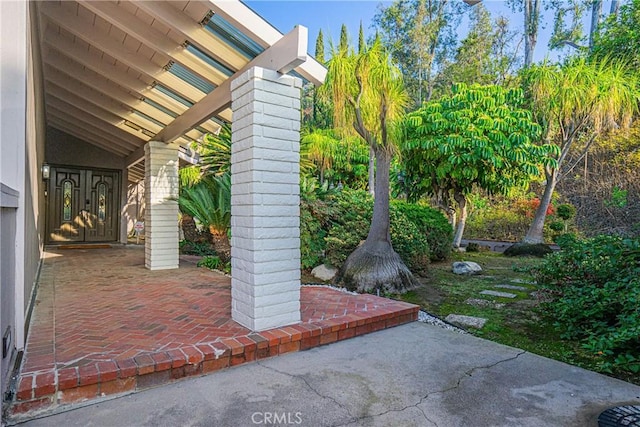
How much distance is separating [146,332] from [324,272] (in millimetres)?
3839

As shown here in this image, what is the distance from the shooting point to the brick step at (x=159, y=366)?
7.13 feet

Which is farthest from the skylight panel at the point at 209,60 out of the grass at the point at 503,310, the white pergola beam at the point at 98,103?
the grass at the point at 503,310

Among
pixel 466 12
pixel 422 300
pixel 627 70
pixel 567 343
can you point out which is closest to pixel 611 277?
pixel 567 343

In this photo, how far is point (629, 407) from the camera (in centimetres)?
231

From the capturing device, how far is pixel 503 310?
15.9 feet

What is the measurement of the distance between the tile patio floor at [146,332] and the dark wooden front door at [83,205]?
218 inches

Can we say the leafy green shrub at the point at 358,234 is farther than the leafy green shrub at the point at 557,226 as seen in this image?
No

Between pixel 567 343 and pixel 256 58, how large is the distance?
412cm

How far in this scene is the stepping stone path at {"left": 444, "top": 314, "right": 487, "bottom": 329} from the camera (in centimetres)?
429

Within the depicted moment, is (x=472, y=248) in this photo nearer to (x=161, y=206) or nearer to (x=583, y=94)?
(x=583, y=94)

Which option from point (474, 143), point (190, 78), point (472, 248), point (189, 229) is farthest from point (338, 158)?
point (190, 78)

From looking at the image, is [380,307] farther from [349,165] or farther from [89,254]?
[349,165]
